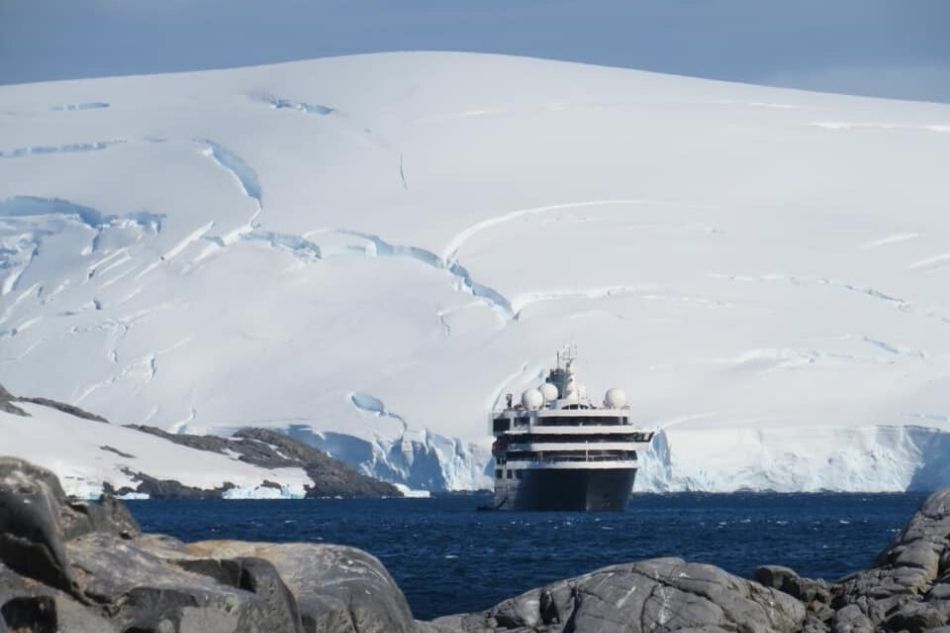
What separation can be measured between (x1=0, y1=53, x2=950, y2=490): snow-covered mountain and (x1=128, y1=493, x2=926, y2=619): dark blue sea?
33.1 feet

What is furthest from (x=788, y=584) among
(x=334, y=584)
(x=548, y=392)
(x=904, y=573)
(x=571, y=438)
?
(x=548, y=392)

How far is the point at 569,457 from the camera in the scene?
75.2m

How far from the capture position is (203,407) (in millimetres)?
110938

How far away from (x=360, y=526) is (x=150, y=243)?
66091 millimetres

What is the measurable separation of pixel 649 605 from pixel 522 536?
111 ft

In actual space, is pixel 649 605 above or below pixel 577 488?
below

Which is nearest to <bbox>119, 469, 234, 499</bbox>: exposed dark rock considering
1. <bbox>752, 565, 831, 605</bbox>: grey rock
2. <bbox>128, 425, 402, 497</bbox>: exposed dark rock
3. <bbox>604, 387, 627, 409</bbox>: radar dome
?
<bbox>128, 425, 402, 497</bbox>: exposed dark rock

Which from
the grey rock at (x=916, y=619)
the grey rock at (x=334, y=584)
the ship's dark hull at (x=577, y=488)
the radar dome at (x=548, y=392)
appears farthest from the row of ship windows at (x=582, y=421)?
the grey rock at (x=334, y=584)

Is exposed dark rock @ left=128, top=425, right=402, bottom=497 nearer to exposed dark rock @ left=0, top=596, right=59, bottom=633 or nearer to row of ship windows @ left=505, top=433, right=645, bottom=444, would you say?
row of ship windows @ left=505, top=433, right=645, bottom=444

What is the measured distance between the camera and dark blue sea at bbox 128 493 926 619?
129ft

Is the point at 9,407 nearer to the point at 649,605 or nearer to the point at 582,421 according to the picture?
the point at 582,421

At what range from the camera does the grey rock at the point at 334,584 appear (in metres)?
15.1

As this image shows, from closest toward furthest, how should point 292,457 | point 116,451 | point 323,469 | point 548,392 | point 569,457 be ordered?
1. point 569,457
2. point 548,392
3. point 116,451
4. point 323,469
5. point 292,457

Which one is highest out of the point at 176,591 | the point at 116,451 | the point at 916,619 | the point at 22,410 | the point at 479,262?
the point at 479,262
